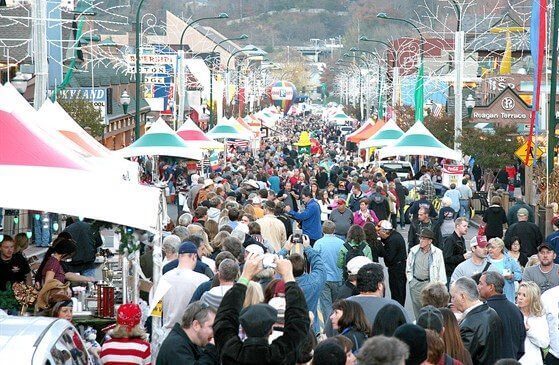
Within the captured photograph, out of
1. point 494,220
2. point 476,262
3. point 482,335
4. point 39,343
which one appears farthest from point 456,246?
point 39,343

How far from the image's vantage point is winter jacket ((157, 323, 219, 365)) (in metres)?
8.95

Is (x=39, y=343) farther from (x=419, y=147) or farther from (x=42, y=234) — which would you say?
(x=419, y=147)

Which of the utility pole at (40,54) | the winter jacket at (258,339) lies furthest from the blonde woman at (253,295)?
the utility pole at (40,54)

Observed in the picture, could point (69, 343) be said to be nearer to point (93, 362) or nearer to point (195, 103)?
point (93, 362)

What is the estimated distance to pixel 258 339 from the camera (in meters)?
7.96

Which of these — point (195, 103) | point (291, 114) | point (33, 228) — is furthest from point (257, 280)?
point (291, 114)

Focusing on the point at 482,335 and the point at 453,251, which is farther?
the point at 453,251

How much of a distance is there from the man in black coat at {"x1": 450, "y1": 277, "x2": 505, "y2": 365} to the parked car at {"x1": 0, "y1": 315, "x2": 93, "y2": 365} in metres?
2.75

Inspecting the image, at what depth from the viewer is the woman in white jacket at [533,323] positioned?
11.3m

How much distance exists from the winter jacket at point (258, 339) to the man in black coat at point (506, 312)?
9.09ft

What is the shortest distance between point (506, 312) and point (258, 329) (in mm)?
3357

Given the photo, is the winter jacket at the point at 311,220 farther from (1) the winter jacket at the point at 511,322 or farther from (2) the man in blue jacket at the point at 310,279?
(1) the winter jacket at the point at 511,322

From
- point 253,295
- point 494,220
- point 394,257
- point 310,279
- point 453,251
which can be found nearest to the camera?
point 253,295

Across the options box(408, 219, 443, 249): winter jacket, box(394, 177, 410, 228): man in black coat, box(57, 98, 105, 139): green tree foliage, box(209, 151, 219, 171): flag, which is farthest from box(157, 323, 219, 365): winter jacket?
box(209, 151, 219, 171): flag
